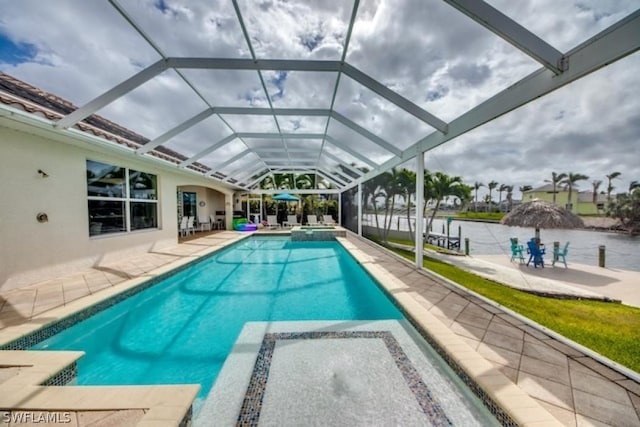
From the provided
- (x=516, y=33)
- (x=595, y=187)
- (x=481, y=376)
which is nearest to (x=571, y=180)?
(x=595, y=187)

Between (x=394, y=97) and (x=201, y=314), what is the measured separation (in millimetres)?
5778

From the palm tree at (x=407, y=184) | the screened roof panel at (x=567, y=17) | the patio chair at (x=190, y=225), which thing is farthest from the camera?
the patio chair at (x=190, y=225)

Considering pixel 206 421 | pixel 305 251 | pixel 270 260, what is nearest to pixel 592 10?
pixel 206 421

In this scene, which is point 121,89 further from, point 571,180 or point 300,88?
point 571,180

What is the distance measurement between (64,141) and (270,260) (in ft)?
21.4

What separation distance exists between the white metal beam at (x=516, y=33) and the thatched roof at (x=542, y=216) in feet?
27.8

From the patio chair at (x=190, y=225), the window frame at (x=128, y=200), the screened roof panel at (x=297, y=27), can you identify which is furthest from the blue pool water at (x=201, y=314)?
the patio chair at (x=190, y=225)

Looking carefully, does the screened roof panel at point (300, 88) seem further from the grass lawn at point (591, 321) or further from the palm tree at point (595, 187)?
the palm tree at point (595, 187)

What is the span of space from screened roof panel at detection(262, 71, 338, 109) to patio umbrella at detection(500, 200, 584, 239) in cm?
873

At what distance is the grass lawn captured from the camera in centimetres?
290

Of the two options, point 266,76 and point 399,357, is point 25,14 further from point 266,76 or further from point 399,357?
point 399,357

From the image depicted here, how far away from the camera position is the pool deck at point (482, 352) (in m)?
2.09

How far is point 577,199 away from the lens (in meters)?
8.12

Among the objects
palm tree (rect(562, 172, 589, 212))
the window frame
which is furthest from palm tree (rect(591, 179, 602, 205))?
the window frame
